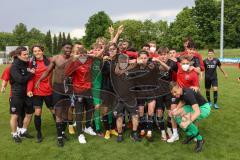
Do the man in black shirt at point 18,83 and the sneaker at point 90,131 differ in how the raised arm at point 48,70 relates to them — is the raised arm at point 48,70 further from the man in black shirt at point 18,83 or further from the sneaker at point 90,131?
the sneaker at point 90,131

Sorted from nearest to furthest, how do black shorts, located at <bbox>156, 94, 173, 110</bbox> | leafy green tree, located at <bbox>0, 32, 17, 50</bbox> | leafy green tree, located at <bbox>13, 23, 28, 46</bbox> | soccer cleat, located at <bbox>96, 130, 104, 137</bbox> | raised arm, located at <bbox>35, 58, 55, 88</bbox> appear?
raised arm, located at <bbox>35, 58, 55, 88</bbox>
black shorts, located at <bbox>156, 94, 173, 110</bbox>
soccer cleat, located at <bbox>96, 130, 104, 137</bbox>
leafy green tree, located at <bbox>13, 23, 28, 46</bbox>
leafy green tree, located at <bbox>0, 32, 17, 50</bbox>

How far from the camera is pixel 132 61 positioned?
300 inches

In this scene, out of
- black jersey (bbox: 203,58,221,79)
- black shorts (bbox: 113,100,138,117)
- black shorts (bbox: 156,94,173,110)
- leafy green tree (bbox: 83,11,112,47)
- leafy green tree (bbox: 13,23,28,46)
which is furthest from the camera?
leafy green tree (bbox: 13,23,28,46)

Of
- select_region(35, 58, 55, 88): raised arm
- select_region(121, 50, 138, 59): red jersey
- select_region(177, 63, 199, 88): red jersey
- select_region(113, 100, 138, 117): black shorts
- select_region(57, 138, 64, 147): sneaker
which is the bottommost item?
select_region(57, 138, 64, 147): sneaker

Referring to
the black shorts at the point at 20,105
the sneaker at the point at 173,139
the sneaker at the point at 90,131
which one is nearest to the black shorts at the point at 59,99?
the black shorts at the point at 20,105

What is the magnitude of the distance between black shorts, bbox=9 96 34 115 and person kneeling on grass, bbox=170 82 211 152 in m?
3.24

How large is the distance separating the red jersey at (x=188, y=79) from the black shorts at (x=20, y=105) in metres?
3.39

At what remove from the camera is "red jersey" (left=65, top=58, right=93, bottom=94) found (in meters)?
7.39

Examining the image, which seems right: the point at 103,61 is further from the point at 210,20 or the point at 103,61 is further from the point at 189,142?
the point at 210,20

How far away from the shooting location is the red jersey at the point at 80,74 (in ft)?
24.3

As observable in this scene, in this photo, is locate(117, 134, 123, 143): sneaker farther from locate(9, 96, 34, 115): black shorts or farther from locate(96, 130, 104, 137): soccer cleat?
locate(9, 96, 34, 115): black shorts

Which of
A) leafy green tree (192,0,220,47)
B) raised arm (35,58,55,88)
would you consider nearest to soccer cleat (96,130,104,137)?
raised arm (35,58,55,88)

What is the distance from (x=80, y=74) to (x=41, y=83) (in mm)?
868

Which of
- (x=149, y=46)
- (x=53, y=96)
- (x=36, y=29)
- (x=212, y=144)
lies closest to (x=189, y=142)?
(x=212, y=144)
